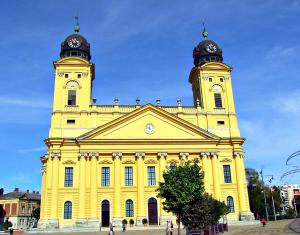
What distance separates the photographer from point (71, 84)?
52031 mm

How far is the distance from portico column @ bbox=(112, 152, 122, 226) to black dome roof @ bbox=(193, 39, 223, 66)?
21453mm

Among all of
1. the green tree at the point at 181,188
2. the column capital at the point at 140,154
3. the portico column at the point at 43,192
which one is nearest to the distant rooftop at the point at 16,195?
the portico column at the point at 43,192

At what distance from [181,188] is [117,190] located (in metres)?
20.9

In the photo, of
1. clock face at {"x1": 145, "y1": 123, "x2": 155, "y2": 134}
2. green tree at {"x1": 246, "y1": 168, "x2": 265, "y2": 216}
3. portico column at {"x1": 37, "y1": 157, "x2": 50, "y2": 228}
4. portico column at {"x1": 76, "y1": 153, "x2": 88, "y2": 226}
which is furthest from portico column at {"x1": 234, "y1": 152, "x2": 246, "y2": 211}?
portico column at {"x1": 37, "y1": 157, "x2": 50, "y2": 228}


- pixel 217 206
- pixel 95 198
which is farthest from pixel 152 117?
pixel 217 206

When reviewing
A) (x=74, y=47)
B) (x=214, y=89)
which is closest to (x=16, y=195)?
(x=74, y=47)

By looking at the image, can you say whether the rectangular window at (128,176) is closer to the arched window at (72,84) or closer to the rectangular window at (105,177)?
the rectangular window at (105,177)

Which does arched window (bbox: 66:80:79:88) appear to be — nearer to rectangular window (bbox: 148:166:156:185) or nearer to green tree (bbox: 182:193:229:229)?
rectangular window (bbox: 148:166:156:185)

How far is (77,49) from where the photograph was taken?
53969mm

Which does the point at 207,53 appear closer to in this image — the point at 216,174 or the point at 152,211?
the point at 216,174

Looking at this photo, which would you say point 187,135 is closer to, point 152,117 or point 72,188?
point 152,117

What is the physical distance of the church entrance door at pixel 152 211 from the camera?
46031 millimetres

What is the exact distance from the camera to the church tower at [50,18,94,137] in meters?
49.6

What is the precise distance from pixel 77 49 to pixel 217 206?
33910 mm
